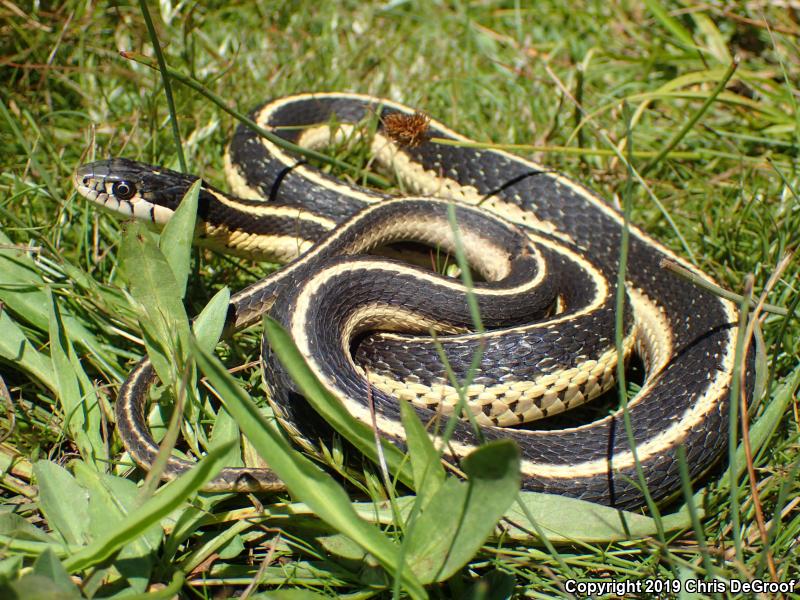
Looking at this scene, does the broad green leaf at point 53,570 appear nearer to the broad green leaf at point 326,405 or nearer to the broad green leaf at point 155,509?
the broad green leaf at point 155,509

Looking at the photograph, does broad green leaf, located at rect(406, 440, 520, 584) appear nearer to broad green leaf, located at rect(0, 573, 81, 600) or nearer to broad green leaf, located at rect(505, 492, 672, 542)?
broad green leaf, located at rect(505, 492, 672, 542)

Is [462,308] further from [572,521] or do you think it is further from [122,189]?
[122,189]

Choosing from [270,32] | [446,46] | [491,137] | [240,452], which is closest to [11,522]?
[240,452]

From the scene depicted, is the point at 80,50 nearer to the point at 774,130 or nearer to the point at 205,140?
the point at 205,140

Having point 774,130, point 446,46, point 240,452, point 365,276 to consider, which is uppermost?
point 446,46

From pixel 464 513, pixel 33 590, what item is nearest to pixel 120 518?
pixel 33 590
